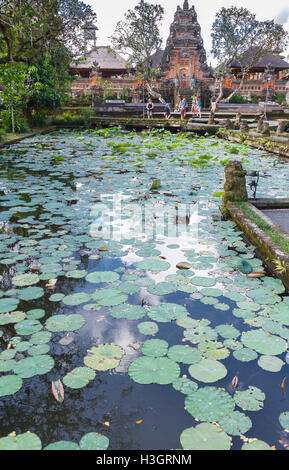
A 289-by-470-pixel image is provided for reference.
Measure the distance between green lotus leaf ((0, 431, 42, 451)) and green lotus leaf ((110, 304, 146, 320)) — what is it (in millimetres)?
924

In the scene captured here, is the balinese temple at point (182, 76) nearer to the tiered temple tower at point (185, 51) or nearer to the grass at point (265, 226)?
the tiered temple tower at point (185, 51)

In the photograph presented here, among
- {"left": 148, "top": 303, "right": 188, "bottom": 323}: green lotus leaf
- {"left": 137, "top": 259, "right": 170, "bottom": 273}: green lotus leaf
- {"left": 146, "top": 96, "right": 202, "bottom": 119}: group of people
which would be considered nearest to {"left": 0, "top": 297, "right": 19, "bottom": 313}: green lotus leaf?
{"left": 148, "top": 303, "right": 188, "bottom": 323}: green lotus leaf

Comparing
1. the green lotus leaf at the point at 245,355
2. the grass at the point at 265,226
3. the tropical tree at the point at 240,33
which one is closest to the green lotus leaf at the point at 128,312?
the green lotus leaf at the point at 245,355

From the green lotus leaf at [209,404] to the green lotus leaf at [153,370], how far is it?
141mm

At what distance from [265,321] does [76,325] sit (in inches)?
45.9

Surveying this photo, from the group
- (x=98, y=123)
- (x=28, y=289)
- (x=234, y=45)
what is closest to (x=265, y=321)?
(x=28, y=289)

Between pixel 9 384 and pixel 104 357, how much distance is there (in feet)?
1.58

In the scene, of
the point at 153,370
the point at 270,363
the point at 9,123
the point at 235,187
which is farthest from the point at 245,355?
the point at 9,123

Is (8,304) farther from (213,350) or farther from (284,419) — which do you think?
(284,419)

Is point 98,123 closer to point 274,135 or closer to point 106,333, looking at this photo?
point 274,135

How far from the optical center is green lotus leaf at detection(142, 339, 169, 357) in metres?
1.90

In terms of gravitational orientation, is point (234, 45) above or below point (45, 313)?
above

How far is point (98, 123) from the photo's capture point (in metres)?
18.1

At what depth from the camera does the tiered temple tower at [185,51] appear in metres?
28.4
